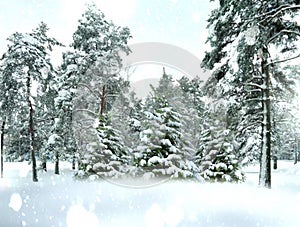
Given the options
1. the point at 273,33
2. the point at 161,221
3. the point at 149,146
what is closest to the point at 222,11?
the point at 273,33

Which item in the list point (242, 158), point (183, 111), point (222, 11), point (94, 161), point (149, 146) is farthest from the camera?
point (183, 111)

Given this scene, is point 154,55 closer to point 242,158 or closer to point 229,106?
point 229,106

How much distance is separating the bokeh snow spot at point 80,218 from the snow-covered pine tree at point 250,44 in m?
7.17

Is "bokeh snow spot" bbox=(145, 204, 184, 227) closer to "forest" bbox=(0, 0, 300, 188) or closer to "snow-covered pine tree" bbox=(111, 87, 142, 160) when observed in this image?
"forest" bbox=(0, 0, 300, 188)

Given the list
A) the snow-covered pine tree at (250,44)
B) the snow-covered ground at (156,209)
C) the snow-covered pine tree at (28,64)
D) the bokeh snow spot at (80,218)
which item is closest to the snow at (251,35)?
the snow-covered pine tree at (250,44)

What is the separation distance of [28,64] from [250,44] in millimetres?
14675

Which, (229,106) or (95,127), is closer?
(229,106)

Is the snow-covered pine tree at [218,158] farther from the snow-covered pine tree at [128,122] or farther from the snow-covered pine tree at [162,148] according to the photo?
the snow-covered pine tree at [128,122]

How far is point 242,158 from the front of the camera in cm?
2386

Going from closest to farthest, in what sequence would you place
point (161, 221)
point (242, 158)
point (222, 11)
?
1. point (161, 221)
2. point (222, 11)
3. point (242, 158)

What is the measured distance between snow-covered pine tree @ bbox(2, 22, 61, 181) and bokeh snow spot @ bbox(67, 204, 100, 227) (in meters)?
11.2

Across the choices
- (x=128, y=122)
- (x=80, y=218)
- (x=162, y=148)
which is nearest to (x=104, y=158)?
(x=162, y=148)

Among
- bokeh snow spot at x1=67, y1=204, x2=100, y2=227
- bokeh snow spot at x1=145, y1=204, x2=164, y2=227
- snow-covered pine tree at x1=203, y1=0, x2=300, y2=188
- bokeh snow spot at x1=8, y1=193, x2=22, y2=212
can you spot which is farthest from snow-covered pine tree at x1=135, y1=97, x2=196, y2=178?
bokeh snow spot at x1=8, y1=193, x2=22, y2=212

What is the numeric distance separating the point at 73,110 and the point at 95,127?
2002 mm
